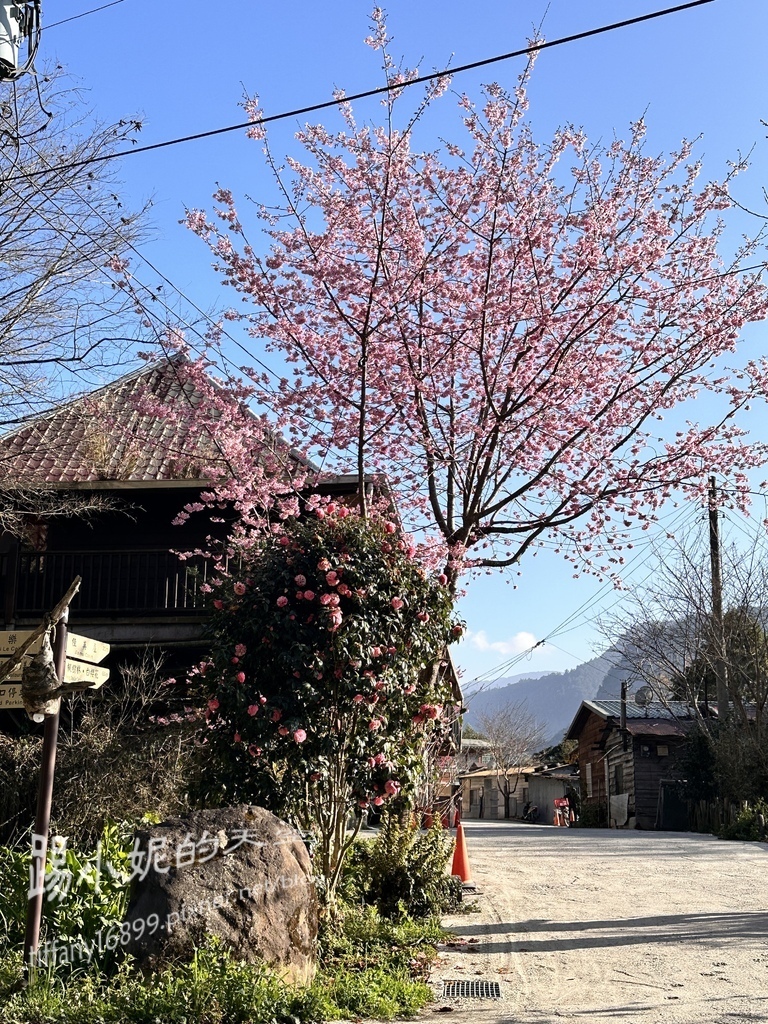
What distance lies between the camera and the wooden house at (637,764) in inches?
1143

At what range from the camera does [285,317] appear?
1203 cm

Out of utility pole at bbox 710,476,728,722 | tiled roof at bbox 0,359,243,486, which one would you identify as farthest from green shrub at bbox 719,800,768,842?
tiled roof at bbox 0,359,243,486

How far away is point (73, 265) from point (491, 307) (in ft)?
15.4

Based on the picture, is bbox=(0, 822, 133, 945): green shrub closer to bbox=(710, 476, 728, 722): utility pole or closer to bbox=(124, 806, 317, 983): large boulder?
bbox=(124, 806, 317, 983): large boulder

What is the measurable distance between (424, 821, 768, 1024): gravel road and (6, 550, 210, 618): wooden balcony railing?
19.4ft

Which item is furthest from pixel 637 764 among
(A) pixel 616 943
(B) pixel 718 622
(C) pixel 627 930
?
(A) pixel 616 943

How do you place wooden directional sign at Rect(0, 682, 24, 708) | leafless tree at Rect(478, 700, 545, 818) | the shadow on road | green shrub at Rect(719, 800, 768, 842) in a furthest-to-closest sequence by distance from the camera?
leafless tree at Rect(478, 700, 545, 818)
green shrub at Rect(719, 800, 768, 842)
wooden directional sign at Rect(0, 682, 24, 708)
the shadow on road

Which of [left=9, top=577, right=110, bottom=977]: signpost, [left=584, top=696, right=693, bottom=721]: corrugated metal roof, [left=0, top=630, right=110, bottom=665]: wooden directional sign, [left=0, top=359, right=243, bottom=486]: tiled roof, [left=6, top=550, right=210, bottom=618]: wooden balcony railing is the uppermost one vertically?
[left=0, top=359, right=243, bottom=486]: tiled roof

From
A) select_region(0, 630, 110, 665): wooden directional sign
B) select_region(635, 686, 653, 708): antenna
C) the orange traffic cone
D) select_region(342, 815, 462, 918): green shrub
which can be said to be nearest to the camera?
select_region(0, 630, 110, 665): wooden directional sign

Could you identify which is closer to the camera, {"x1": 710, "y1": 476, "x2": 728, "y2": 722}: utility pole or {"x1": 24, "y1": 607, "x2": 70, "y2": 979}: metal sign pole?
{"x1": 24, "y1": 607, "x2": 70, "y2": 979}: metal sign pole

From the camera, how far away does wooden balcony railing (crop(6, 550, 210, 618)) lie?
1502 centimetres

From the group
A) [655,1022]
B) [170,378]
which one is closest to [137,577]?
[170,378]

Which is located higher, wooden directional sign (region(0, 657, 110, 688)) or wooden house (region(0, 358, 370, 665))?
wooden house (region(0, 358, 370, 665))

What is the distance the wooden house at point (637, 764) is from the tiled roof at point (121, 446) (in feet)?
59.0
